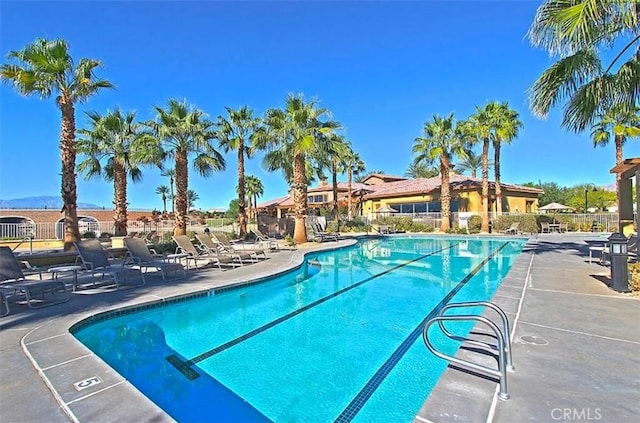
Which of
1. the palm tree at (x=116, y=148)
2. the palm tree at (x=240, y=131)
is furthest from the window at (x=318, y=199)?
the palm tree at (x=116, y=148)

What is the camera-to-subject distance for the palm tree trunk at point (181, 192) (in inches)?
719

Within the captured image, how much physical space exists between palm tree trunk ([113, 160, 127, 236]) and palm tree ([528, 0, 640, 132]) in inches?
768

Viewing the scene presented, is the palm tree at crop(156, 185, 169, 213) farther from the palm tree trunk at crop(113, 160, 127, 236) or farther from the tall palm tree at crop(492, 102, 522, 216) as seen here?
the tall palm tree at crop(492, 102, 522, 216)

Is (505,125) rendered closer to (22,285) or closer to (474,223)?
(474,223)

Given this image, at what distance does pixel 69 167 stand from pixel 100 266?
23.2ft

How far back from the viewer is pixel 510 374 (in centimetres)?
336

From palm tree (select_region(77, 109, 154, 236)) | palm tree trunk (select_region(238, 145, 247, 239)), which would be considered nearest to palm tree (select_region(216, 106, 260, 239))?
palm tree trunk (select_region(238, 145, 247, 239))

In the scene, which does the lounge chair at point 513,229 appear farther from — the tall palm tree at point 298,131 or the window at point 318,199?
the window at point 318,199

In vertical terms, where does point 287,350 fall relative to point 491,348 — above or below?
below

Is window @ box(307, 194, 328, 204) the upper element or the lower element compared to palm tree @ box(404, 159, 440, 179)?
lower

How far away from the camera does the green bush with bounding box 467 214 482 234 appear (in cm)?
2780

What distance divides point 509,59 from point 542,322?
1812cm
